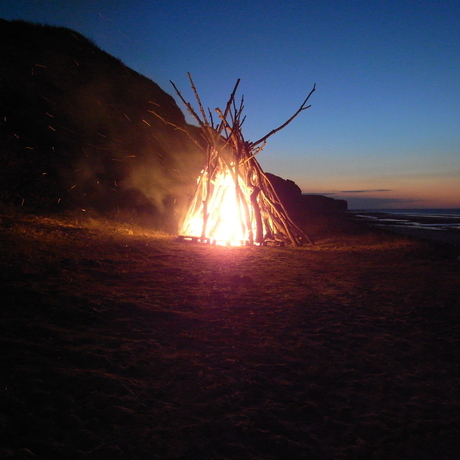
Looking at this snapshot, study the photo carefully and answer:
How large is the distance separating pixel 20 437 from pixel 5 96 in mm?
14506

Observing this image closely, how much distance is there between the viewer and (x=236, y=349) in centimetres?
293

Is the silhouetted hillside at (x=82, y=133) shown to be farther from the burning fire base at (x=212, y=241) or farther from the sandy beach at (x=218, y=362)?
the sandy beach at (x=218, y=362)

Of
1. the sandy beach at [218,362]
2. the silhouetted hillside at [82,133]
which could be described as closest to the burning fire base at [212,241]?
the sandy beach at [218,362]

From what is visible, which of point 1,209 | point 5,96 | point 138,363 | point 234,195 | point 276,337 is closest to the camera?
point 138,363

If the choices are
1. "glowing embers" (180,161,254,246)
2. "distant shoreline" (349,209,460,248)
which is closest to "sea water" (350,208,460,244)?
"distant shoreline" (349,209,460,248)

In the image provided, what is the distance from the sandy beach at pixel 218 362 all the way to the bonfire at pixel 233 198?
2.84 m

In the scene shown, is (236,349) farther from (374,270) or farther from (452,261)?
(452,261)

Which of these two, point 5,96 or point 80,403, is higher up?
point 5,96

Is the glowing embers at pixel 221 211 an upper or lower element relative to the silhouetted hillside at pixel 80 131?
lower

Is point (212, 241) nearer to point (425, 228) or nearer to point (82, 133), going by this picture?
point (82, 133)

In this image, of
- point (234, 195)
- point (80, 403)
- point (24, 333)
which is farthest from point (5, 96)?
point (80, 403)

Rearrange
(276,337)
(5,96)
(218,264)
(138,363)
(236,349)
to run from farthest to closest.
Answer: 1. (5,96)
2. (218,264)
3. (276,337)
4. (236,349)
5. (138,363)

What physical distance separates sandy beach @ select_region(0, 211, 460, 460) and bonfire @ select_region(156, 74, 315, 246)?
284 centimetres

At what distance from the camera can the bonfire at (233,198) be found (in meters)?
8.05
